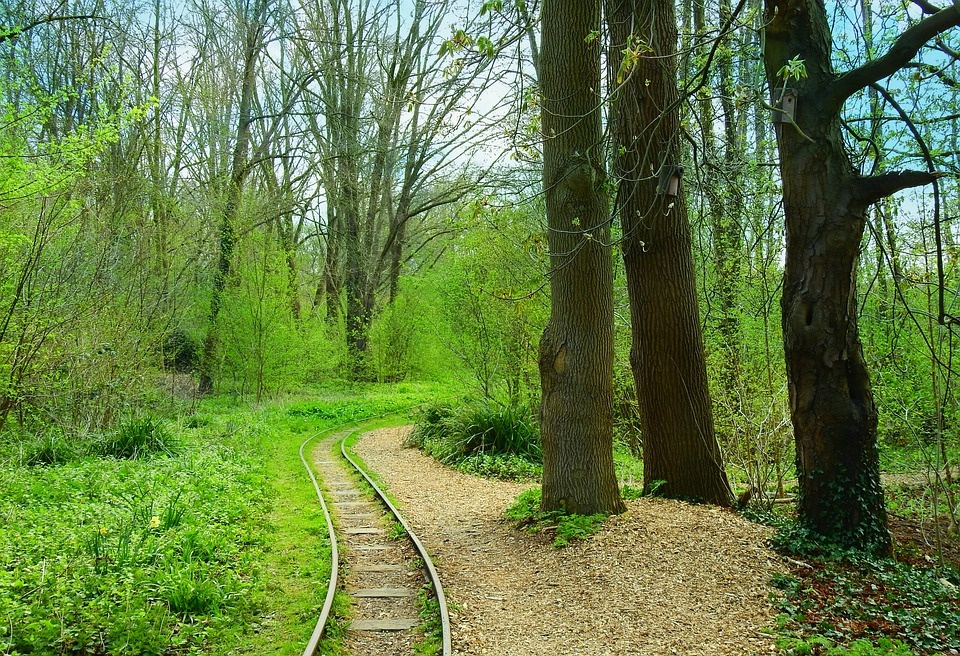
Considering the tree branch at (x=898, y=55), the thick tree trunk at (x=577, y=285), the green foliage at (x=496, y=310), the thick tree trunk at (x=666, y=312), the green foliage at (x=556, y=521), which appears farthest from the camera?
the green foliage at (x=496, y=310)

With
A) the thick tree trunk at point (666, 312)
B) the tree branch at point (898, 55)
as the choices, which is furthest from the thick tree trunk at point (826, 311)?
the thick tree trunk at point (666, 312)

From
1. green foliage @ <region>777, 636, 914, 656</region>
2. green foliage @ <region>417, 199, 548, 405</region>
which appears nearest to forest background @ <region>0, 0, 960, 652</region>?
green foliage @ <region>417, 199, 548, 405</region>

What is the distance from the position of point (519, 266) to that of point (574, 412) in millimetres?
6862

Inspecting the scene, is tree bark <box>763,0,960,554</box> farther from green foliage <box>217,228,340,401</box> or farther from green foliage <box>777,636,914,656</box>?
green foliage <box>217,228,340,401</box>

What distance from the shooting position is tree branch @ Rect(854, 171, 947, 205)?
567 centimetres

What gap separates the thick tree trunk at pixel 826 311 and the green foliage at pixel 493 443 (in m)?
6.31

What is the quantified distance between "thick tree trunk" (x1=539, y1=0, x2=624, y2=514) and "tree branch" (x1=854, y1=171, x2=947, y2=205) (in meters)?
2.49

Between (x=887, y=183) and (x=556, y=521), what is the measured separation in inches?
184

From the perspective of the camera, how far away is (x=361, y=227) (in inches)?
1212

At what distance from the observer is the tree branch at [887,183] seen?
567 cm

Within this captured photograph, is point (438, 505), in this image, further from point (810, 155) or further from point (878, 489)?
point (810, 155)

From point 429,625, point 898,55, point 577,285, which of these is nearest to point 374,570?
point 429,625

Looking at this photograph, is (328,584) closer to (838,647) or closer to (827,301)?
(838,647)

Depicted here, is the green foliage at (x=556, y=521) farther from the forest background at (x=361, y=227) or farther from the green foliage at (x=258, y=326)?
the green foliage at (x=258, y=326)
